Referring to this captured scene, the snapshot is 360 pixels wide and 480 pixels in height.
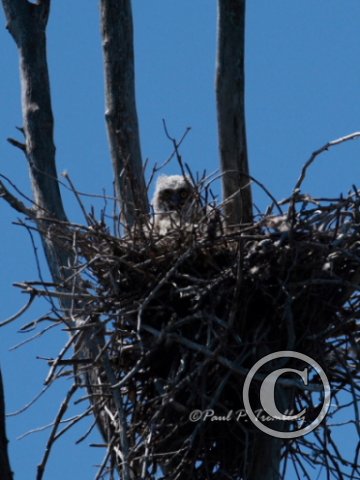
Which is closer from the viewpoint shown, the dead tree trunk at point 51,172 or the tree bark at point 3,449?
the tree bark at point 3,449

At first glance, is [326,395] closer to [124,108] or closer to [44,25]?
[124,108]

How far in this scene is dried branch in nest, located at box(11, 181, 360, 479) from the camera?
8.50m

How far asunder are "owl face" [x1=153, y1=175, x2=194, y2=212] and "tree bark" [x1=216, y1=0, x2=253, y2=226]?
53.4 inches

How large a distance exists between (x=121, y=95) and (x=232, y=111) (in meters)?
0.61

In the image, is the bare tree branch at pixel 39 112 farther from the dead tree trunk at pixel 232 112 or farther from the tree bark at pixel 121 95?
the dead tree trunk at pixel 232 112

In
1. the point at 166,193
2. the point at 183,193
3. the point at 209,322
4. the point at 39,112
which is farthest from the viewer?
the point at 166,193

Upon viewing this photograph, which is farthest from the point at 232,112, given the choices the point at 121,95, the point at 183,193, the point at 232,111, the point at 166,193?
the point at 166,193

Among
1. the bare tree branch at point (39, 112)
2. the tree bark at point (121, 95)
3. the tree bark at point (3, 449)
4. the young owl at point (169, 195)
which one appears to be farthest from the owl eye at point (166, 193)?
the tree bark at point (3, 449)

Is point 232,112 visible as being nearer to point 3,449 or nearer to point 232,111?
point 232,111

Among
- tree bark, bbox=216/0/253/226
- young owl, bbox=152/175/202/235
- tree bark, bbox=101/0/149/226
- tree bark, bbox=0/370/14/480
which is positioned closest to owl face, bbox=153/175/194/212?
young owl, bbox=152/175/202/235

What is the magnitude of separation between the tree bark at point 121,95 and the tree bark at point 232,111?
0.43 meters

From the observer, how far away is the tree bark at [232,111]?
360 inches

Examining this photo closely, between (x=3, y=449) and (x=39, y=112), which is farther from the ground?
(x=39, y=112)

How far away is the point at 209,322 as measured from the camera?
8445 mm
